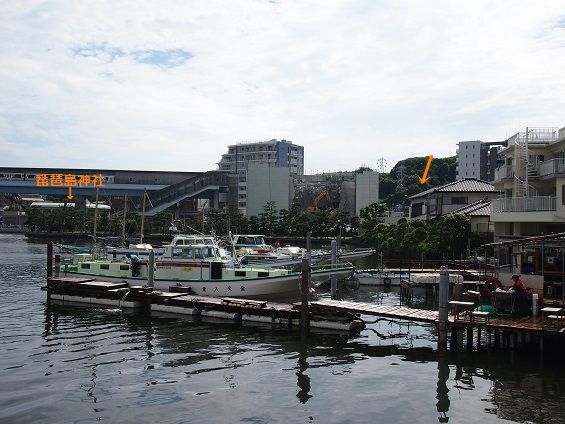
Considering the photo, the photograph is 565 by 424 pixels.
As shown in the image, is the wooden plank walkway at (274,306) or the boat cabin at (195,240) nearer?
the wooden plank walkway at (274,306)

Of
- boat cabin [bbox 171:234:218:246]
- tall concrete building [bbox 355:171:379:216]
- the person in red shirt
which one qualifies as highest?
tall concrete building [bbox 355:171:379:216]

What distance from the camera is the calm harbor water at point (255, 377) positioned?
Answer: 16.7m

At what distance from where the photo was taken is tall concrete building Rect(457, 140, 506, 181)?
472 ft

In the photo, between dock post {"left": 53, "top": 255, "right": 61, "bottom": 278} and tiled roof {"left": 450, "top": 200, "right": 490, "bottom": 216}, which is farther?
tiled roof {"left": 450, "top": 200, "right": 490, "bottom": 216}

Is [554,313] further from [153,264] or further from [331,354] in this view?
[153,264]

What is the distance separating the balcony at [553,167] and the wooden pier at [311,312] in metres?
18.0

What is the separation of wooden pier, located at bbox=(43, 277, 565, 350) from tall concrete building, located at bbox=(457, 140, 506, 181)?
125 meters

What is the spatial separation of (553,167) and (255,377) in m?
29.6

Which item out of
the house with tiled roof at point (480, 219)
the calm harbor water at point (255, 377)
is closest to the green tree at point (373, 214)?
the house with tiled roof at point (480, 219)

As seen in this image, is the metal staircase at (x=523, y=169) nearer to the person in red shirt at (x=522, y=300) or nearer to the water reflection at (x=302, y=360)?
the person in red shirt at (x=522, y=300)

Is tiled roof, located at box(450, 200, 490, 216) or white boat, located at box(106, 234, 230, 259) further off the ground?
tiled roof, located at box(450, 200, 490, 216)

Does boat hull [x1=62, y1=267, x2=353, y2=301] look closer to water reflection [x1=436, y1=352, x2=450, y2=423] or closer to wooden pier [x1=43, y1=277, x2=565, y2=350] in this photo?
wooden pier [x1=43, y1=277, x2=565, y2=350]

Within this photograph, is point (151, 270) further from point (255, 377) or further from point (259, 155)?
point (259, 155)

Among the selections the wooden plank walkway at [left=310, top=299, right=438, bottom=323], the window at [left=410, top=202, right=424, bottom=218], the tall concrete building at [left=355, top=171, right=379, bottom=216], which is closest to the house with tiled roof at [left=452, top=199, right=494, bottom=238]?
the window at [left=410, top=202, right=424, bottom=218]
